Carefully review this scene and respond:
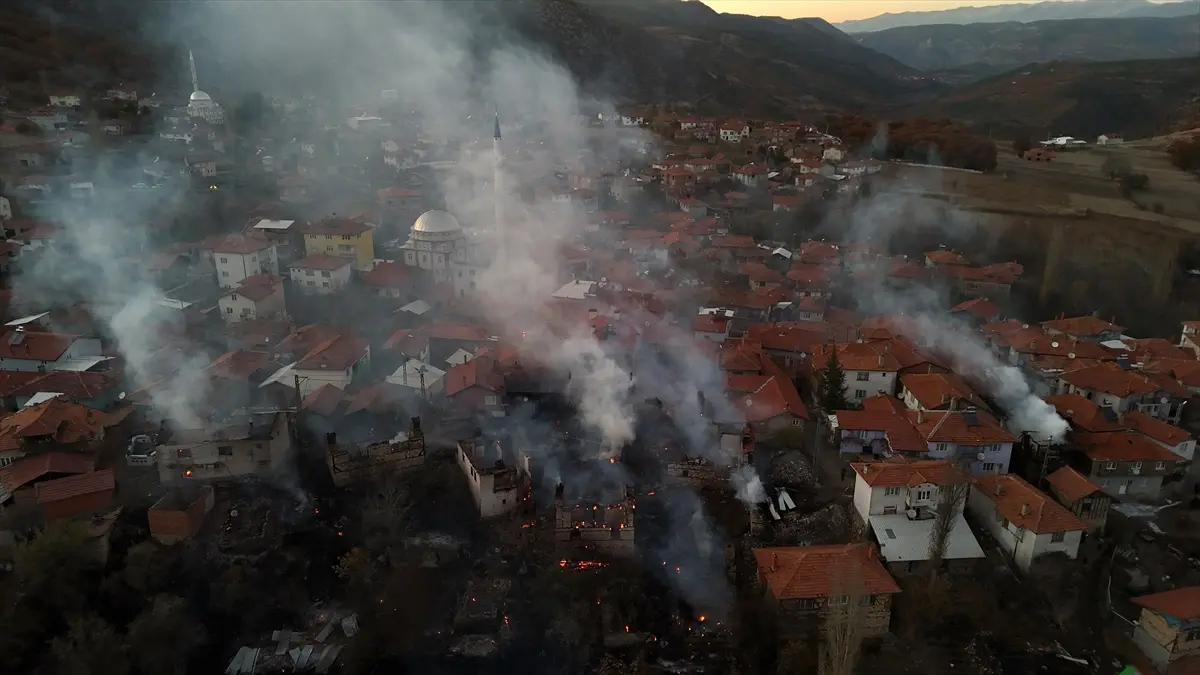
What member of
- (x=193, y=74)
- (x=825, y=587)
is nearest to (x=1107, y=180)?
(x=825, y=587)

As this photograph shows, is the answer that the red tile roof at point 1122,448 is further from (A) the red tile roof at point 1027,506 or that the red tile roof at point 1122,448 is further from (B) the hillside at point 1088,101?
(B) the hillside at point 1088,101

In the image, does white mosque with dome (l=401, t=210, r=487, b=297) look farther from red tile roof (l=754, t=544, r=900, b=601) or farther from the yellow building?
red tile roof (l=754, t=544, r=900, b=601)

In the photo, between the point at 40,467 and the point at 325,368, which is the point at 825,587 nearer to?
the point at 325,368

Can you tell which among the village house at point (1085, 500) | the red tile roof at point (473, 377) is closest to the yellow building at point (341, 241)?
the red tile roof at point (473, 377)

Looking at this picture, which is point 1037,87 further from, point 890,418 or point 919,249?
point 890,418

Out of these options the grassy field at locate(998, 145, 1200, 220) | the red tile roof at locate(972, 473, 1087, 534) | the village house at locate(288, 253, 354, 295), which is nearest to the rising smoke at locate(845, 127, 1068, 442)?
the red tile roof at locate(972, 473, 1087, 534)

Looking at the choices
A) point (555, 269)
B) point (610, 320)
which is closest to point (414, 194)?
point (555, 269)
